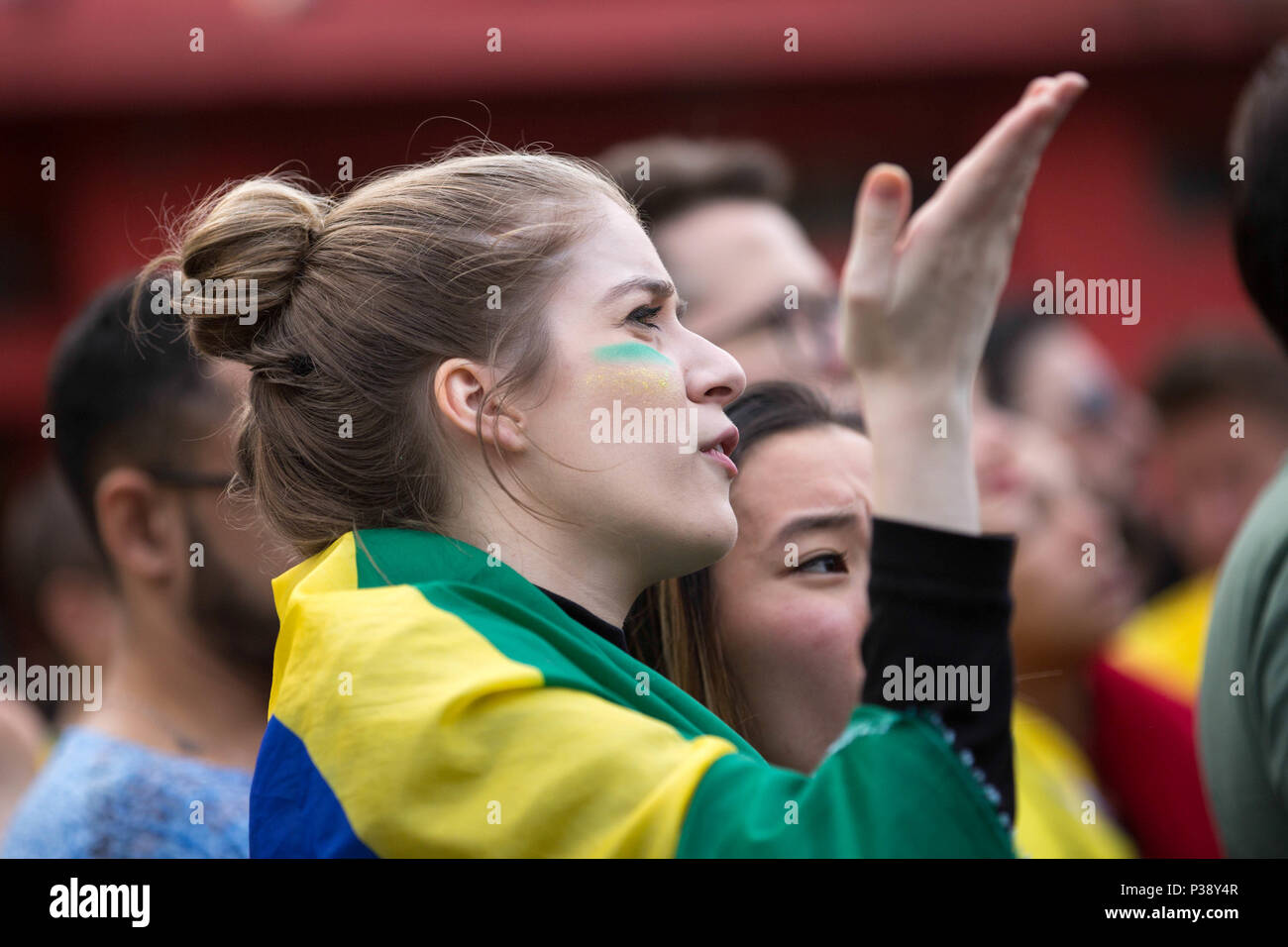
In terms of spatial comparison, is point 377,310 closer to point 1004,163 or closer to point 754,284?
point 1004,163

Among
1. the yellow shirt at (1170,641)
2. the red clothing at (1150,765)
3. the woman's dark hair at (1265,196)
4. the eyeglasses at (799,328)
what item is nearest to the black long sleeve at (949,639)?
the woman's dark hair at (1265,196)

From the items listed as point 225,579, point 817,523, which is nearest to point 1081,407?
point 225,579

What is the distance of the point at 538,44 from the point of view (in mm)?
9586

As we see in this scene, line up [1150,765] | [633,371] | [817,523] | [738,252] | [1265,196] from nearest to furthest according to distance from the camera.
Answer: [633,371] < [817,523] < [1265,196] < [738,252] < [1150,765]

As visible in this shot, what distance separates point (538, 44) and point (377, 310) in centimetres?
867

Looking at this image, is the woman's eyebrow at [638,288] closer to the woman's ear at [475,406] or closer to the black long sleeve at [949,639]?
the woman's ear at [475,406]

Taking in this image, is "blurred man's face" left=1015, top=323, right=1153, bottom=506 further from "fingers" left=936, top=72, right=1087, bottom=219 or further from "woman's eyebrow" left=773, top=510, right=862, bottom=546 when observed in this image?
"fingers" left=936, top=72, right=1087, bottom=219

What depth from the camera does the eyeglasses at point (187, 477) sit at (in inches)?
83.4

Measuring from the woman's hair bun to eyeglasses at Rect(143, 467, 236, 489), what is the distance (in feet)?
2.20

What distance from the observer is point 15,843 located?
2.02 metres

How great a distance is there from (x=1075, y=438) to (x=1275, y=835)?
288 cm

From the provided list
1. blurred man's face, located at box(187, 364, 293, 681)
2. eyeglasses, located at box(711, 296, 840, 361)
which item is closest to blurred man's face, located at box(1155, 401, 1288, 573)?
eyeglasses, located at box(711, 296, 840, 361)

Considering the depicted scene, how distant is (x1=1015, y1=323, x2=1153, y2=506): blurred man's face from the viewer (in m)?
4.27

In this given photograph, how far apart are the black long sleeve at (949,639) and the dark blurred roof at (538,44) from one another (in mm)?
8710
